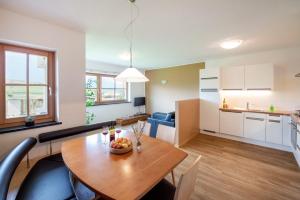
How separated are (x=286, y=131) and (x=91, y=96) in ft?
18.6

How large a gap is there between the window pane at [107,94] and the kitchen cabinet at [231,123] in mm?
4157

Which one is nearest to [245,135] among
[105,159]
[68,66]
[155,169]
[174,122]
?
[174,122]

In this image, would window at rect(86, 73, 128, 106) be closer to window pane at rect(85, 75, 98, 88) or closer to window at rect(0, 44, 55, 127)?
window pane at rect(85, 75, 98, 88)

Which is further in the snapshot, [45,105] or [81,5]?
[45,105]

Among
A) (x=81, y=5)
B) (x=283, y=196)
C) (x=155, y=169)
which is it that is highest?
(x=81, y=5)

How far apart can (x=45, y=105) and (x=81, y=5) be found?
1.88 meters

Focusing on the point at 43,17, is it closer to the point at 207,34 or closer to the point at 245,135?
the point at 207,34

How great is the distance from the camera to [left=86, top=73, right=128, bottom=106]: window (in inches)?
208

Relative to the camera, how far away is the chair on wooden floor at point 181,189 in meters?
1.01

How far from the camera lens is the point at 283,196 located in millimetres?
1926

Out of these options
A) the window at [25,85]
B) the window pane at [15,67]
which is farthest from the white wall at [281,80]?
the window pane at [15,67]

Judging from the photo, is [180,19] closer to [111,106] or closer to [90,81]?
[90,81]

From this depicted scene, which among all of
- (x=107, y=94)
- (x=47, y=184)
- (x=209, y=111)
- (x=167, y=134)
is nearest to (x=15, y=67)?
(x=47, y=184)

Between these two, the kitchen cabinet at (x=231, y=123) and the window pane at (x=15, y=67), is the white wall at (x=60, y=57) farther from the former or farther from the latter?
the kitchen cabinet at (x=231, y=123)
